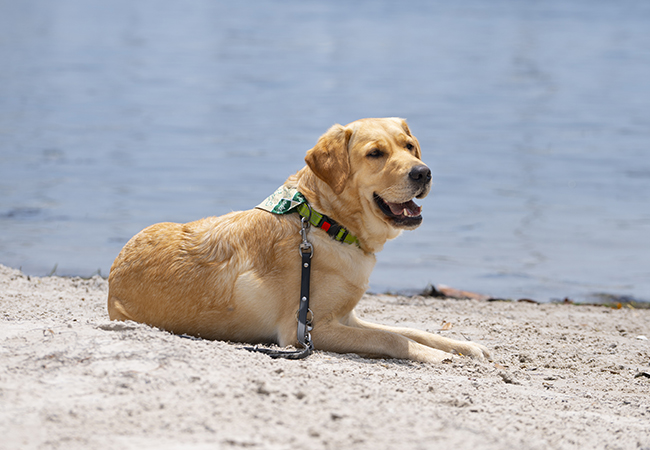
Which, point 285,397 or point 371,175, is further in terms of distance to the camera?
point 371,175

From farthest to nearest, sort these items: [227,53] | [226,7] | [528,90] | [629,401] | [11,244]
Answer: [226,7] < [227,53] < [528,90] < [11,244] < [629,401]

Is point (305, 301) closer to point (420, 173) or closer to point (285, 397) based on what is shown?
point (420, 173)

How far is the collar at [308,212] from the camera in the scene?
15.4 ft

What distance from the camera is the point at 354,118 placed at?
1955 cm

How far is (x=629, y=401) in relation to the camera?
412cm

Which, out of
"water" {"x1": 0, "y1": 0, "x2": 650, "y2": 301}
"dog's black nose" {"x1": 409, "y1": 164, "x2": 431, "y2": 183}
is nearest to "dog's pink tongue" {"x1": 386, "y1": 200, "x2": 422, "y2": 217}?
"dog's black nose" {"x1": 409, "y1": 164, "x2": 431, "y2": 183}

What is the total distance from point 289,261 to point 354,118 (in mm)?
15381

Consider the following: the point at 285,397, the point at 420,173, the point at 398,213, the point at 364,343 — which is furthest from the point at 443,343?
the point at 285,397

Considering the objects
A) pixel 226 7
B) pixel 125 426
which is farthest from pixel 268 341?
pixel 226 7

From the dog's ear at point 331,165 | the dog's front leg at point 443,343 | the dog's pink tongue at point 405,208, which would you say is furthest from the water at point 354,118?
the dog's ear at point 331,165

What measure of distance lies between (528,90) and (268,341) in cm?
2390

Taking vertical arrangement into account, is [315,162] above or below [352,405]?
above

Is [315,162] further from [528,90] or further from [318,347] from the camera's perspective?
[528,90]

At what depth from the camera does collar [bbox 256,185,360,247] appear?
15.4ft
